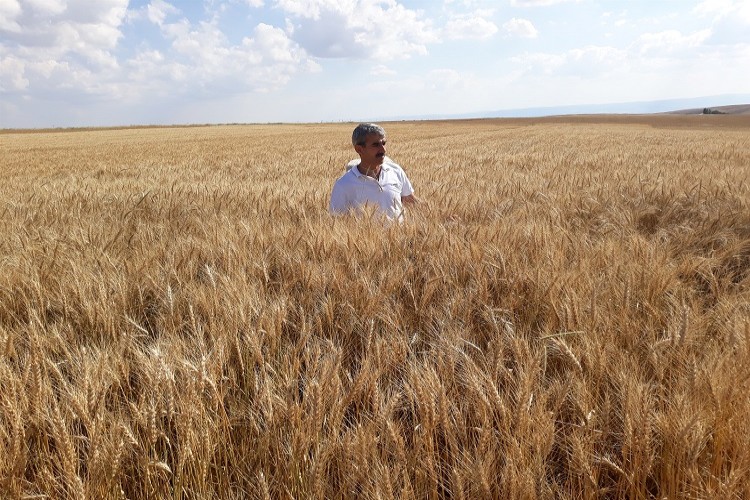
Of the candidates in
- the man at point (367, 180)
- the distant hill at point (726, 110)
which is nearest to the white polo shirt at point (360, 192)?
the man at point (367, 180)

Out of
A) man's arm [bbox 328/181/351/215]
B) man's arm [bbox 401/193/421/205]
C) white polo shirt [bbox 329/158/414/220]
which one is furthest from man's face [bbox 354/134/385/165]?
man's arm [bbox 401/193/421/205]

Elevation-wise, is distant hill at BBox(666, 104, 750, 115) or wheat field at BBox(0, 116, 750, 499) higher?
distant hill at BBox(666, 104, 750, 115)

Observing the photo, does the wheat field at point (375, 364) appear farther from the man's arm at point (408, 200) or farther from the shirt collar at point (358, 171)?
the man's arm at point (408, 200)

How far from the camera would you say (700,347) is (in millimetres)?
1184

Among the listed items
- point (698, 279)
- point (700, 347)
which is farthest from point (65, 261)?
point (698, 279)

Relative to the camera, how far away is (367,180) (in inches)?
126

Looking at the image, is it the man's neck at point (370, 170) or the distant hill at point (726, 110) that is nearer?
the man's neck at point (370, 170)

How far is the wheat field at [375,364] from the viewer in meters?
0.80

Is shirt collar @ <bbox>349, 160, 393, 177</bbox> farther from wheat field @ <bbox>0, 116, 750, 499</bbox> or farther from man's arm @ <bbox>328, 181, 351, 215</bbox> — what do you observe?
wheat field @ <bbox>0, 116, 750, 499</bbox>

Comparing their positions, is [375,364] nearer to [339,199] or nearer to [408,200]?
[339,199]

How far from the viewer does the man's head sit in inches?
122

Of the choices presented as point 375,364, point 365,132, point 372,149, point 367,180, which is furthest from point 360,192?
point 375,364

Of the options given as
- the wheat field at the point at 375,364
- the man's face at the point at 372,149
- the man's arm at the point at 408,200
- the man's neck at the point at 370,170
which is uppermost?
the man's face at the point at 372,149

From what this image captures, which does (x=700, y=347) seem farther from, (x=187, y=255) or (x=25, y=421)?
(x=187, y=255)
